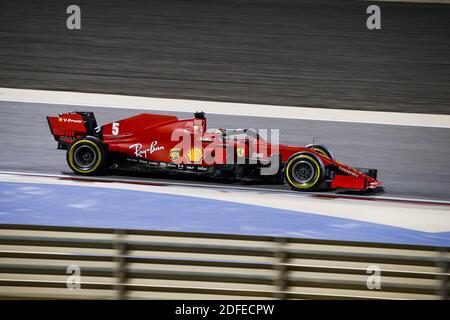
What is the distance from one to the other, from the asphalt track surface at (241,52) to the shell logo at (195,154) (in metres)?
5.01

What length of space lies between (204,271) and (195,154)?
5154 mm

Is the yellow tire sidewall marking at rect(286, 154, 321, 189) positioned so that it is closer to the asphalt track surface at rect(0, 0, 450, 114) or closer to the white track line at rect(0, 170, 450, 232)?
the white track line at rect(0, 170, 450, 232)

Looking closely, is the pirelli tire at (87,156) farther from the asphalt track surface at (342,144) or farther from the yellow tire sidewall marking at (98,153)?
the asphalt track surface at (342,144)

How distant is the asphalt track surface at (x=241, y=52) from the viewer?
726 inches

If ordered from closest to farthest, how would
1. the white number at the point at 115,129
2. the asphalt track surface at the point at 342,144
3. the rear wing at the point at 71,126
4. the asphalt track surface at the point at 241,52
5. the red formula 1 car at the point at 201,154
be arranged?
the red formula 1 car at the point at 201,154
the white number at the point at 115,129
the rear wing at the point at 71,126
the asphalt track surface at the point at 342,144
the asphalt track surface at the point at 241,52

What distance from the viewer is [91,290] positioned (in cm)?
632

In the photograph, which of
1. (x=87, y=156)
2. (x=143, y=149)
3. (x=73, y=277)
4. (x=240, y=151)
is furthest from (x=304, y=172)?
(x=73, y=277)

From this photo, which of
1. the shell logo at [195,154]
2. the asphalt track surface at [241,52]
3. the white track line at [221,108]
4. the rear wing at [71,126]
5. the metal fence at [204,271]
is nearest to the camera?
the metal fence at [204,271]

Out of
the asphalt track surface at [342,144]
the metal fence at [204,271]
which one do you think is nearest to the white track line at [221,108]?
the asphalt track surface at [342,144]

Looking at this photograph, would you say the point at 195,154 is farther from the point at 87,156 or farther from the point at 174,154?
the point at 87,156

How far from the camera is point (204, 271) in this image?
6.41 metres

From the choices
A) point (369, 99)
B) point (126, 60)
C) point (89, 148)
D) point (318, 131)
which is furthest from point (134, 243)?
point (126, 60)
